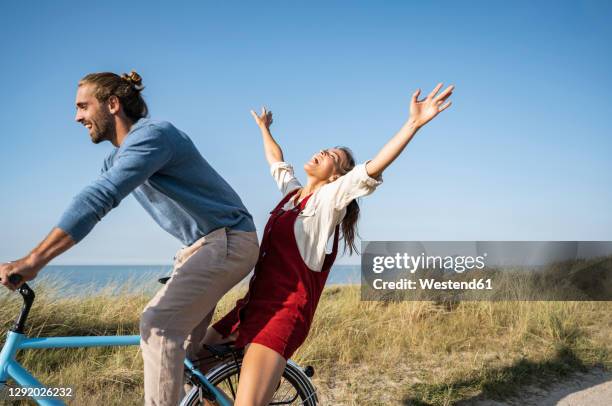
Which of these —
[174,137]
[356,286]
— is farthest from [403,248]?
[174,137]

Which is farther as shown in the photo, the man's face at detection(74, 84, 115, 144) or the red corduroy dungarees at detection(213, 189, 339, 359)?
the red corduroy dungarees at detection(213, 189, 339, 359)

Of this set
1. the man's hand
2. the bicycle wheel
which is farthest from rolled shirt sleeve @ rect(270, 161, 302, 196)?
the man's hand

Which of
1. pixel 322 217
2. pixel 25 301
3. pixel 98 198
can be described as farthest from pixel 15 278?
pixel 322 217

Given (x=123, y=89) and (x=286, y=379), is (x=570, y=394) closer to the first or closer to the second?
(x=286, y=379)

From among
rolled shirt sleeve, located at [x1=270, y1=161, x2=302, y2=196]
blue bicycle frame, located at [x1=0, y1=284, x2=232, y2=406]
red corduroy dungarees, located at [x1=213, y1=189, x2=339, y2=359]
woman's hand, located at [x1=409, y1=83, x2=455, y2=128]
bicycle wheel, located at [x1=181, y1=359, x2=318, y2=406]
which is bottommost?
bicycle wheel, located at [x1=181, y1=359, x2=318, y2=406]

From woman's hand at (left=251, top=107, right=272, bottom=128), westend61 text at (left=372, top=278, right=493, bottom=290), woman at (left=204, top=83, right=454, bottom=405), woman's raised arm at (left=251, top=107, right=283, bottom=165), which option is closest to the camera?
woman at (left=204, top=83, right=454, bottom=405)

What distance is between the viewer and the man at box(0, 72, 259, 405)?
2.50 meters

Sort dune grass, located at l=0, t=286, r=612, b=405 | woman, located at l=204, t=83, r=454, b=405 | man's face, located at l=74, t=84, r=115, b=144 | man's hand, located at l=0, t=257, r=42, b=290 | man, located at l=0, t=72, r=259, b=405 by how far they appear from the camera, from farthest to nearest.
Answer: dune grass, located at l=0, t=286, r=612, b=405 → woman, located at l=204, t=83, r=454, b=405 → man's face, located at l=74, t=84, r=115, b=144 → man, located at l=0, t=72, r=259, b=405 → man's hand, located at l=0, t=257, r=42, b=290

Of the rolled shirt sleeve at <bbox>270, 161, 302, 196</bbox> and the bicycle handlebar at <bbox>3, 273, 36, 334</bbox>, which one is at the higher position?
the rolled shirt sleeve at <bbox>270, 161, 302, 196</bbox>

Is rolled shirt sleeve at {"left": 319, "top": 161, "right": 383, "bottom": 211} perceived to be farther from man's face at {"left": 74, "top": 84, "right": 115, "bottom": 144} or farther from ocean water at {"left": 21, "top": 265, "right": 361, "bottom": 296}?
ocean water at {"left": 21, "top": 265, "right": 361, "bottom": 296}

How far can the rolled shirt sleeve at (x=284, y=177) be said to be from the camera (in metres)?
3.92

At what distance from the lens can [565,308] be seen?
26.6 feet

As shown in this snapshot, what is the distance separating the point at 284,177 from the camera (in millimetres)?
3990

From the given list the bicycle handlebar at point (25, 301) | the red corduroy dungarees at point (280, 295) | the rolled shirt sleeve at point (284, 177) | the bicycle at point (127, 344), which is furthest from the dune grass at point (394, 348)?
the rolled shirt sleeve at point (284, 177)
